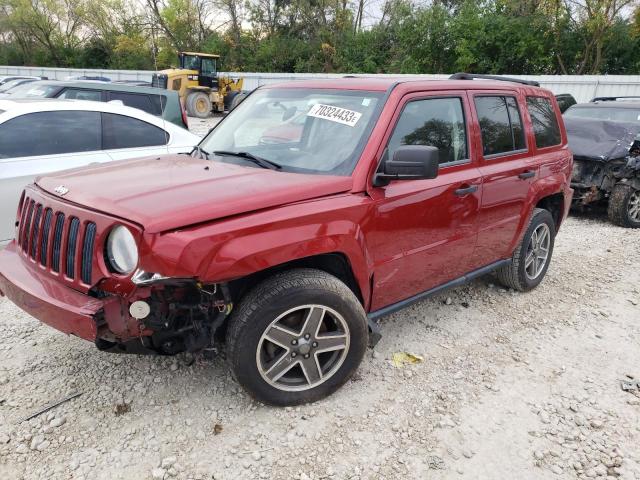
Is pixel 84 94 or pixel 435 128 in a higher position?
pixel 435 128

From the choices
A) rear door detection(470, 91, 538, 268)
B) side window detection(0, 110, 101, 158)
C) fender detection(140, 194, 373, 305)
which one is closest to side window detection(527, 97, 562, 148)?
rear door detection(470, 91, 538, 268)

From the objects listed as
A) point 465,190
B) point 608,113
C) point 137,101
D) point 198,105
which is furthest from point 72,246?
point 198,105

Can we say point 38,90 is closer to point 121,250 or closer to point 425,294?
point 121,250

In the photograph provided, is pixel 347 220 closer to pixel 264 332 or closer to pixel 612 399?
pixel 264 332

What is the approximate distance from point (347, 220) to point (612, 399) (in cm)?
208

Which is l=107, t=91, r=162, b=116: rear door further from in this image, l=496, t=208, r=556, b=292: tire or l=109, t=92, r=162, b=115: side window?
l=496, t=208, r=556, b=292: tire

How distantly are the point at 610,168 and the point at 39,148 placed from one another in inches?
290

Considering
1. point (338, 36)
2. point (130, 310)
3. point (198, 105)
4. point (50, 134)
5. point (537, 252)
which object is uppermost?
point (338, 36)

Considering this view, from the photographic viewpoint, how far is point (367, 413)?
3.02 m

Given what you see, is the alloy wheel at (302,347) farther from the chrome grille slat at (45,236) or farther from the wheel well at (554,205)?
the wheel well at (554,205)

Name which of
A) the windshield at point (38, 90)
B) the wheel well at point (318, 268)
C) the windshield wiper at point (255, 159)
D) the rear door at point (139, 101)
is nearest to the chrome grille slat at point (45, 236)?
the wheel well at point (318, 268)

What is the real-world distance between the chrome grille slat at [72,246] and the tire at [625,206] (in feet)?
23.9

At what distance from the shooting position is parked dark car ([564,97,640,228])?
7.33 metres

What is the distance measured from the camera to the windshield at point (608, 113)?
8672 mm
